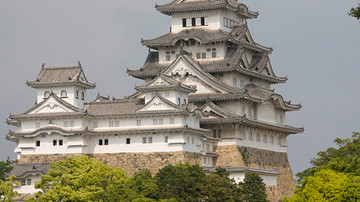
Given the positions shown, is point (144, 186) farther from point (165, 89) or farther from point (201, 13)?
point (201, 13)

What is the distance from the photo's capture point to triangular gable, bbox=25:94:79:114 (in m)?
75.3

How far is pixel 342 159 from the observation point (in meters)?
59.5

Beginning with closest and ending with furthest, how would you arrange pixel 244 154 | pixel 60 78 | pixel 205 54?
pixel 60 78 → pixel 244 154 → pixel 205 54

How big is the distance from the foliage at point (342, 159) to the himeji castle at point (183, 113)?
5.86 meters

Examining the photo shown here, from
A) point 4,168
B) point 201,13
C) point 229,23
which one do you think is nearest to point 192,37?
point 201,13

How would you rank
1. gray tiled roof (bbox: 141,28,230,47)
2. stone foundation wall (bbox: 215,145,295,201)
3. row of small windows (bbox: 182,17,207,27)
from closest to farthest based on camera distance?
stone foundation wall (bbox: 215,145,295,201) < gray tiled roof (bbox: 141,28,230,47) < row of small windows (bbox: 182,17,207,27)

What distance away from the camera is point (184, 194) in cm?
6006

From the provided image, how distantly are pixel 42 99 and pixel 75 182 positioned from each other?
17021mm

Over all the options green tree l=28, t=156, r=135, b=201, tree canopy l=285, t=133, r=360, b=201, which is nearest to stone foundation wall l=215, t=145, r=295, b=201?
green tree l=28, t=156, r=135, b=201

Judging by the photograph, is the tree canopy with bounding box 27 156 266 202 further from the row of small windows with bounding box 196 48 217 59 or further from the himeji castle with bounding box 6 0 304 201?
the row of small windows with bounding box 196 48 217 59

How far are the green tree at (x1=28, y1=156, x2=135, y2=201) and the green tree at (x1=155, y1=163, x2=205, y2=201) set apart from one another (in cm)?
253

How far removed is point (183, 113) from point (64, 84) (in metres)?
12.1

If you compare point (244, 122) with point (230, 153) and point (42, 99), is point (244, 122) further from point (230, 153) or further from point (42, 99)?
point (42, 99)

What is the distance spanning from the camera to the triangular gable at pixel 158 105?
72438 mm
